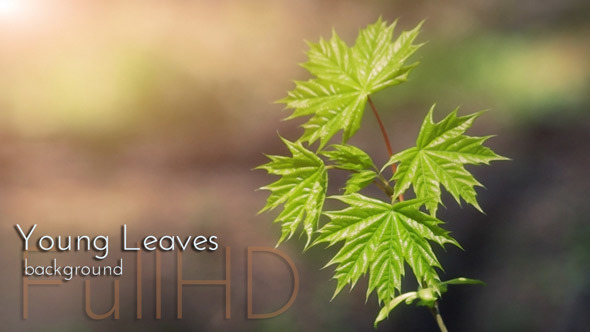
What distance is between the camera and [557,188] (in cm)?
124

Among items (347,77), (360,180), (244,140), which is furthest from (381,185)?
(244,140)

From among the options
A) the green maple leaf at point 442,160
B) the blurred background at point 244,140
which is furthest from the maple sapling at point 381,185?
the blurred background at point 244,140

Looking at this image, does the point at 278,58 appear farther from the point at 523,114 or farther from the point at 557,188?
the point at 557,188

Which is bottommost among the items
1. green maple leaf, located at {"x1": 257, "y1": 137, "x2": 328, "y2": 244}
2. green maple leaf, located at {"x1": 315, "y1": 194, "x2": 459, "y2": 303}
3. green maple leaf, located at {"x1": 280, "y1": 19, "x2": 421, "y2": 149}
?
green maple leaf, located at {"x1": 315, "y1": 194, "x2": 459, "y2": 303}

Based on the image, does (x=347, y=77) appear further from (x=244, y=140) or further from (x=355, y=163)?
(x=244, y=140)

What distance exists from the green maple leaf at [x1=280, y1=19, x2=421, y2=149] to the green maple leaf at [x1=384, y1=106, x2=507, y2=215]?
0.39 ft

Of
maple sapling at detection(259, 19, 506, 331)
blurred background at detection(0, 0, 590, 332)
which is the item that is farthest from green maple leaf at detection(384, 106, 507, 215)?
blurred background at detection(0, 0, 590, 332)

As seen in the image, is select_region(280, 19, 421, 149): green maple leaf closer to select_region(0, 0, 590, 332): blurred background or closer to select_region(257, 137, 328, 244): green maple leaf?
select_region(257, 137, 328, 244): green maple leaf

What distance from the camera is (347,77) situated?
99cm

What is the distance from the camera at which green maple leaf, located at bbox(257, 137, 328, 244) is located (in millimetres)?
937

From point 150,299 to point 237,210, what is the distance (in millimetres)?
281

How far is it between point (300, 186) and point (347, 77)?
0.69 feet

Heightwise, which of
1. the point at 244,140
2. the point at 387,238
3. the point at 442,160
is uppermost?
the point at 244,140

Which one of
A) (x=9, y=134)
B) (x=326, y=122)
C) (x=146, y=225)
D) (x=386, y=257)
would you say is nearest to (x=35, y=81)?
(x=9, y=134)
